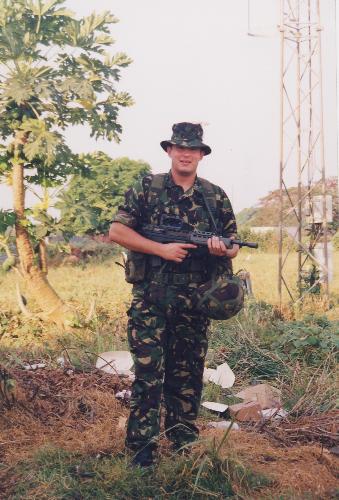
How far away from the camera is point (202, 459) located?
10.1ft

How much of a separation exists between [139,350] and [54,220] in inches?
172

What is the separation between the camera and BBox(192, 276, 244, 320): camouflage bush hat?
3197 millimetres

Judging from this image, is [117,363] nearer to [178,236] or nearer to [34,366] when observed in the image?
[34,366]

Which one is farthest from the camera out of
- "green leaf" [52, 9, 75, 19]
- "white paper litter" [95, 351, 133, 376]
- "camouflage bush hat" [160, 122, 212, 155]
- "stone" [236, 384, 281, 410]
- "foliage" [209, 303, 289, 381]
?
"green leaf" [52, 9, 75, 19]

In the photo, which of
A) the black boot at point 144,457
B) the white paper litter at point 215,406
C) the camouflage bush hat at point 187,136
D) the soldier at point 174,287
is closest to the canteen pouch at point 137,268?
the soldier at point 174,287

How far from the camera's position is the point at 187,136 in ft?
10.6

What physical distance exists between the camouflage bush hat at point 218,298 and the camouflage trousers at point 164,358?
0.07 meters

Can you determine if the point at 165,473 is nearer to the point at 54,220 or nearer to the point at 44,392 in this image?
the point at 44,392

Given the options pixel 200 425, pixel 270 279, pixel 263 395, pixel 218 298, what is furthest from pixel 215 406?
pixel 270 279

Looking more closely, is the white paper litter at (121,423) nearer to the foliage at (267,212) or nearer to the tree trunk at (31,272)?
the tree trunk at (31,272)

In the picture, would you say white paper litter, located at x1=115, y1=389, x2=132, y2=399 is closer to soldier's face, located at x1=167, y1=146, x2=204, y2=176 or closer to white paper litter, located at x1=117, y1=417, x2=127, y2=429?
white paper litter, located at x1=117, y1=417, x2=127, y2=429

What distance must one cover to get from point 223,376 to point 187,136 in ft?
8.16

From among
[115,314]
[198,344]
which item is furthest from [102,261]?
[198,344]

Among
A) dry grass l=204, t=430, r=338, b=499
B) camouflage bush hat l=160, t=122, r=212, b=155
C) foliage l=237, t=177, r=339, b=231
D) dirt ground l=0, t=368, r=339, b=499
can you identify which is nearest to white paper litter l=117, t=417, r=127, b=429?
dirt ground l=0, t=368, r=339, b=499
